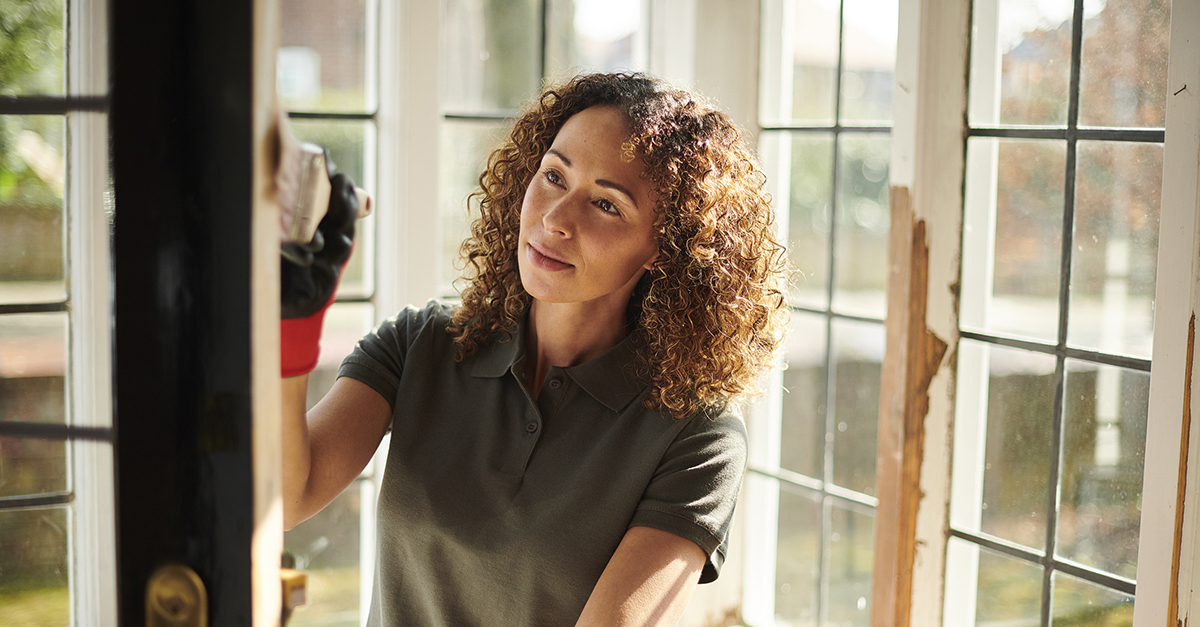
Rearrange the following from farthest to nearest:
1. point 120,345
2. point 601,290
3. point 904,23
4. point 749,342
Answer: point 904,23 → point 749,342 → point 601,290 → point 120,345

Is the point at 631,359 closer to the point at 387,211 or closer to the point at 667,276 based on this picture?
the point at 667,276

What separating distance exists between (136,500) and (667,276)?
89 cm

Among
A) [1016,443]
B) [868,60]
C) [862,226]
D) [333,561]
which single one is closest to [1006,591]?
[1016,443]

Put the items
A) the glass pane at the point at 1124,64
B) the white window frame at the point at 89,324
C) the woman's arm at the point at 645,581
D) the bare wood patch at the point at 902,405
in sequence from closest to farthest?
the white window frame at the point at 89,324
the woman's arm at the point at 645,581
the glass pane at the point at 1124,64
the bare wood patch at the point at 902,405

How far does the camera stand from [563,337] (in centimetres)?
132

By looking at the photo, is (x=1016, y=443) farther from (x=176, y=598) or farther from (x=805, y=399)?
(x=176, y=598)

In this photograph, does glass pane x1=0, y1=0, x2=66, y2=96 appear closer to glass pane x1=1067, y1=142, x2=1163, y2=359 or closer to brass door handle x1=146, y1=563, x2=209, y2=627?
brass door handle x1=146, y1=563, x2=209, y2=627

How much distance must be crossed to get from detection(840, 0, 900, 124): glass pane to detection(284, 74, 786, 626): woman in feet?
1.65

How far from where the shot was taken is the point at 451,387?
1.29 metres

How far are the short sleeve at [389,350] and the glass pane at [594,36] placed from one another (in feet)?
2.47

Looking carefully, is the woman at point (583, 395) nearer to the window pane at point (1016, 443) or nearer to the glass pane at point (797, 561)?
the window pane at point (1016, 443)

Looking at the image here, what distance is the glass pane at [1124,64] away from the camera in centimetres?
128

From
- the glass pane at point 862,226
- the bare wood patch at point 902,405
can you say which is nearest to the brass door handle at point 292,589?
the bare wood patch at point 902,405

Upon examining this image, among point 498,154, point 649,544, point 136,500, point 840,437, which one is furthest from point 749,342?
point 136,500
